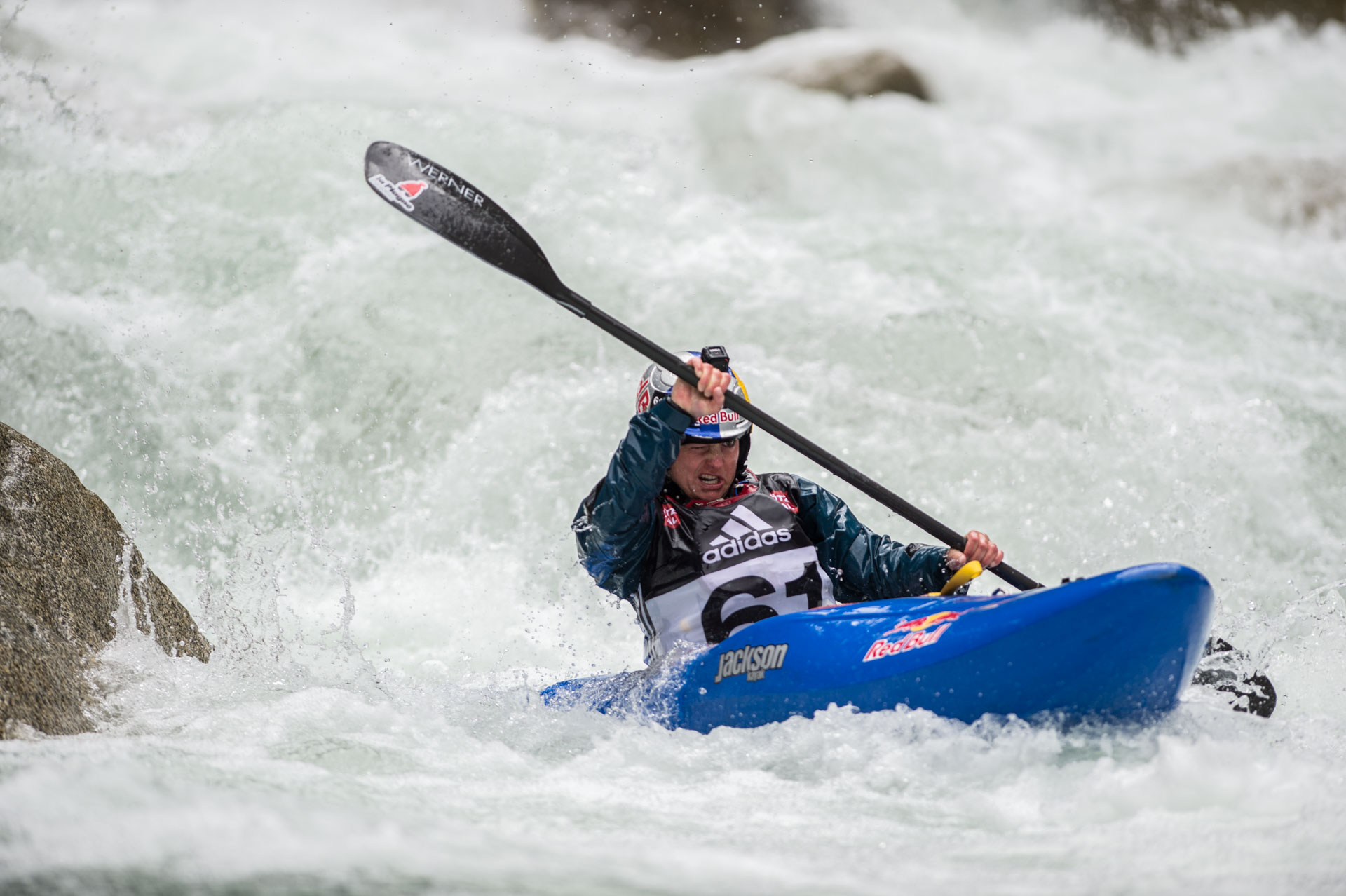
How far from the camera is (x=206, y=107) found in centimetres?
808

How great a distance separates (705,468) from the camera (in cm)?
336

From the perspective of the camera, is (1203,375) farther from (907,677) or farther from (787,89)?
(907,677)

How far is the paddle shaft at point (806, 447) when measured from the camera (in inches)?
126

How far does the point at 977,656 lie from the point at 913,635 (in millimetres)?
188

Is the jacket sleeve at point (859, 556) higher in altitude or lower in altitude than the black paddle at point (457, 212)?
lower

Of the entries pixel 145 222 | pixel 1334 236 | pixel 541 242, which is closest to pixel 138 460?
pixel 145 222

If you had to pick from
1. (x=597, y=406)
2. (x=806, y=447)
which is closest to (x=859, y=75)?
(x=597, y=406)

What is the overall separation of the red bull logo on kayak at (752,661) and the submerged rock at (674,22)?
832cm

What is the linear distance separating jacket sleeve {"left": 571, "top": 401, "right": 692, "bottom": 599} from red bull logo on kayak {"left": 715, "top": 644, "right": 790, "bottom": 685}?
414 mm

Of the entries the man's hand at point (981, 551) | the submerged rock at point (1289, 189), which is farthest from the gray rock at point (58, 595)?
the submerged rock at point (1289, 189)

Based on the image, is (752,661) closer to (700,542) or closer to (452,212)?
(700,542)

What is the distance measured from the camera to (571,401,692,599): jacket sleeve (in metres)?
3.07

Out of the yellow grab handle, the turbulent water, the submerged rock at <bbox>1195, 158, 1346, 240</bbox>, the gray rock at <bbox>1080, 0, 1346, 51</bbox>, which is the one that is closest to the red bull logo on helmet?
the yellow grab handle

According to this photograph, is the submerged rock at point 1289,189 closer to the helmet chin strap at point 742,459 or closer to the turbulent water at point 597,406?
the turbulent water at point 597,406
